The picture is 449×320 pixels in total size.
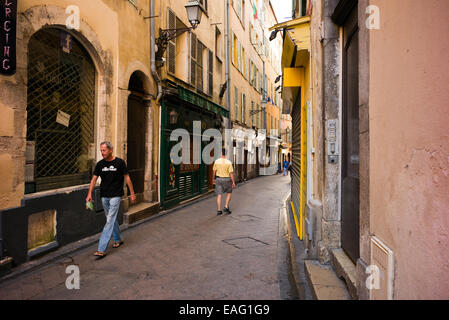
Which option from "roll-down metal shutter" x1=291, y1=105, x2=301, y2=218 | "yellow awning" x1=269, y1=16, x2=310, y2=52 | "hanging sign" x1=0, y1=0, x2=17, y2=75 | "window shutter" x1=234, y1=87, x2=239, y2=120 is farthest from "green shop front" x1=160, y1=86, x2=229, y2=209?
"hanging sign" x1=0, y1=0, x2=17, y2=75

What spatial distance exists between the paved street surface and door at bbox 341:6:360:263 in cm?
100

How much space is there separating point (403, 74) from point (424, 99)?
31 centimetres

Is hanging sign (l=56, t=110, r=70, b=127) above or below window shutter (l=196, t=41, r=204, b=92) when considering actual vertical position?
below

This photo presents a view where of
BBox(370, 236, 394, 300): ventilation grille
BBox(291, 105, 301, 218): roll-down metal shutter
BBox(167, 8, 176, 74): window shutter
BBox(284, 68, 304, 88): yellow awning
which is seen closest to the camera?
BBox(370, 236, 394, 300): ventilation grille

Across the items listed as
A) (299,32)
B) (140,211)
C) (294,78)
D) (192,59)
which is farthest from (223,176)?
(192,59)

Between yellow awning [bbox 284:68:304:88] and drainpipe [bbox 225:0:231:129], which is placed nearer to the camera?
yellow awning [bbox 284:68:304:88]

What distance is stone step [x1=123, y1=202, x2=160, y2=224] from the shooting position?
7262 millimetres

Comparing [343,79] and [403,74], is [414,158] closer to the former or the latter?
[403,74]

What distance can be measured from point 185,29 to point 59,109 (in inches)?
175

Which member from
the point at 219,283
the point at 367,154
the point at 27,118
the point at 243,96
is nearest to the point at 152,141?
the point at 27,118

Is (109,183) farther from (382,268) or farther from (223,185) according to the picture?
(382,268)

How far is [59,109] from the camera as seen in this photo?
577 centimetres

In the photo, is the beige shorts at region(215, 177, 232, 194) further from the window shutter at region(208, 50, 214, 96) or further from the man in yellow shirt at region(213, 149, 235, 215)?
the window shutter at region(208, 50, 214, 96)

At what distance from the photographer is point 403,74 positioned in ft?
6.13
